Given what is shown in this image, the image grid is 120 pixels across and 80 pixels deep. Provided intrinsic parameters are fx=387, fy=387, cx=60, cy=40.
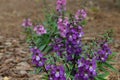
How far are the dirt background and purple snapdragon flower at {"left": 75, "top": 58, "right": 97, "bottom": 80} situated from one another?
1304mm

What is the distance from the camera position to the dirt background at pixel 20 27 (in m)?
5.46

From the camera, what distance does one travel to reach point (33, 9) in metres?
10.9

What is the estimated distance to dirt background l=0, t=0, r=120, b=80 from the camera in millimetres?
5461

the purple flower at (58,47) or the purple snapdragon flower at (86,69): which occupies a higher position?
the purple flower at (58,47)

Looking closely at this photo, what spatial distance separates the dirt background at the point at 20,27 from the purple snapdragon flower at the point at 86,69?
4.28 ft

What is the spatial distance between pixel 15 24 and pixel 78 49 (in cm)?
523

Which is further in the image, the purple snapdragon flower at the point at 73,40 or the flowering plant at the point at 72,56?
the purple snapdragon flower at the point at 73,40

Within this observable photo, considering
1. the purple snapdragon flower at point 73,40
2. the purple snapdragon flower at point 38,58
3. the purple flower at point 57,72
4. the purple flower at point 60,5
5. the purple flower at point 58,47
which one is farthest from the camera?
the purple flower at point 60,5

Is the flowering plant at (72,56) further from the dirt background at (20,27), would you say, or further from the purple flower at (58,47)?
the dirt background at (20,27)

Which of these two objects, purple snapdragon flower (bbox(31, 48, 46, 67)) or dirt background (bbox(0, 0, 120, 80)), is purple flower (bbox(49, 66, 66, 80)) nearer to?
purple snapdragon flower (bbox(31, 48, 46, 67))

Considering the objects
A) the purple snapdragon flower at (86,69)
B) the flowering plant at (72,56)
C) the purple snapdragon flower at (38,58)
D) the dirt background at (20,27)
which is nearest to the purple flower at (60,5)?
the dirt background at (20,27)

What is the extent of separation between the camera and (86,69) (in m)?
3.55

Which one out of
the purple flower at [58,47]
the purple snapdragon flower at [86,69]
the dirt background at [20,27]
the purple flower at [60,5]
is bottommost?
the dirt background at [20,27]

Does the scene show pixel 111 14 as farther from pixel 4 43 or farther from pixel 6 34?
pixel 4 43
